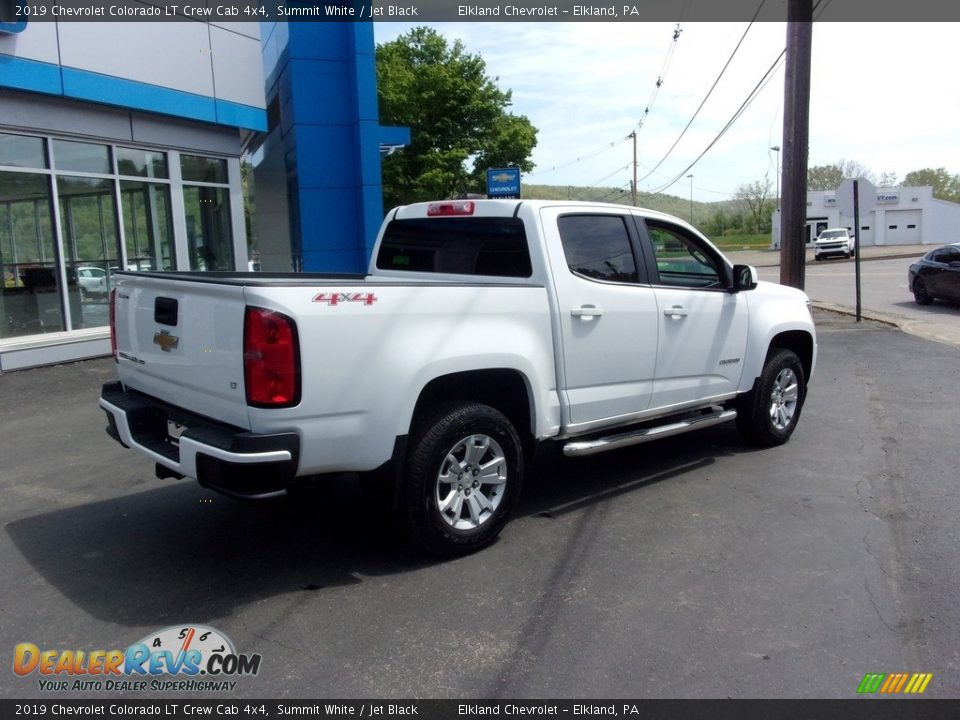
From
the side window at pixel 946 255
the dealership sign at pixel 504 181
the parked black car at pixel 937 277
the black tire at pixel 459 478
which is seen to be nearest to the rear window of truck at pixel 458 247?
the black tire at pixel 459 478

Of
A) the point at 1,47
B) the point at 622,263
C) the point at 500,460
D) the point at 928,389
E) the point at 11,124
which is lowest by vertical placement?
the point at 928,389

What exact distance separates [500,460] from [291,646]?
5.15 ft

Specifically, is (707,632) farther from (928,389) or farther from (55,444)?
(928,389)

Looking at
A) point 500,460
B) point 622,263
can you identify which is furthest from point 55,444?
point 622,263

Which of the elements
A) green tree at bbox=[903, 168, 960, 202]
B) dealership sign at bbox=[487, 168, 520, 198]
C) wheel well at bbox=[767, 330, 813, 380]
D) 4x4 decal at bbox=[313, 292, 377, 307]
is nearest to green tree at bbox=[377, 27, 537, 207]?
dealership sign at bbox=[487, 168, 520, 198]

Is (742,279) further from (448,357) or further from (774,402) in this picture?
(448,357)

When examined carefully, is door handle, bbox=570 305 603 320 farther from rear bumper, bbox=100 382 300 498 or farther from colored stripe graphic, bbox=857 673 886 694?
colored stripe graphic, bbox=857 673 886 694

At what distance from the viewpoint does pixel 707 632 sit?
3666 millimetres

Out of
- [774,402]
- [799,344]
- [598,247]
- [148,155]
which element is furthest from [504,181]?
[598,247]

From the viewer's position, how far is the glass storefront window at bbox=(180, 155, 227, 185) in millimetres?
14086

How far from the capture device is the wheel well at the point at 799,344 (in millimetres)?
6918

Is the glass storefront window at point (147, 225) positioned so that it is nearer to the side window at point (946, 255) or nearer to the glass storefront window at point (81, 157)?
the glass storefront window at point (81, 157)

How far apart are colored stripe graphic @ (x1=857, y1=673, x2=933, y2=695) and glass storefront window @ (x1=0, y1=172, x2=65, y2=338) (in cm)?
1156

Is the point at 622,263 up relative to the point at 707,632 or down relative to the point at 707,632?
up
